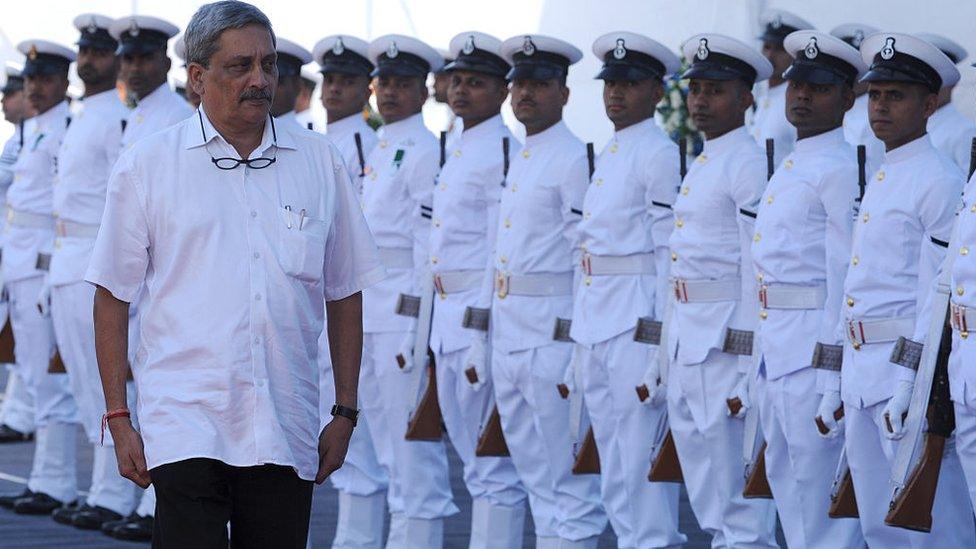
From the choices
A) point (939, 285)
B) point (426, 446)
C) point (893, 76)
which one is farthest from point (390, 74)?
point (939, 285)

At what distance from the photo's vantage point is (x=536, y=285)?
21.7 ft

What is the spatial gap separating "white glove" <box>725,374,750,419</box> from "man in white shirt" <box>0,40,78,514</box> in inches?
136

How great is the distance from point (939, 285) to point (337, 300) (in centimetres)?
171

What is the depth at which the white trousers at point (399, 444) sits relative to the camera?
6.93m

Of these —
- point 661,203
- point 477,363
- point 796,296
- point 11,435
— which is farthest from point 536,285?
point 11,435

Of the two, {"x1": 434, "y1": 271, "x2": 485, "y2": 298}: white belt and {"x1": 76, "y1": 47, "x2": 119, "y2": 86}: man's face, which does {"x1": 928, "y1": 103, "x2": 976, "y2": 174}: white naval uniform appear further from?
{"x1": 76, "y1": 47, "x2": 119, "y2": 86}: man's face

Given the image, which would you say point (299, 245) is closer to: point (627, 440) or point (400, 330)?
point (627, 440)

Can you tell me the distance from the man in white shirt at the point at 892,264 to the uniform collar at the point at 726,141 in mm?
847

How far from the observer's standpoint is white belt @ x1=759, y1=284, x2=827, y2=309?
563 centimetres

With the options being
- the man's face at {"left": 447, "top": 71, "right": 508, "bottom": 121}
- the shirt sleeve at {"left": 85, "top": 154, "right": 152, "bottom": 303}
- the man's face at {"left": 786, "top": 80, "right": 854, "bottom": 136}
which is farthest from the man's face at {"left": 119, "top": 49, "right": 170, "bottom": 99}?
the shirt sleeve at {"left": 85, "top": 154, "right": 152, "bottom": 303}

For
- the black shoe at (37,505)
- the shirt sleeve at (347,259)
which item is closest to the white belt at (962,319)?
the shirt sleeve at (347,259)

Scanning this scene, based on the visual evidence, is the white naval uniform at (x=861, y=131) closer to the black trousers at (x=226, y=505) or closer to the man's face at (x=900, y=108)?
the man's face at (x=900, y=108)

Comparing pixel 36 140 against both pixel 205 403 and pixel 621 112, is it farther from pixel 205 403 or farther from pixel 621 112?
pixel 205 403

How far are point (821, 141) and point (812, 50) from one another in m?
0.30
